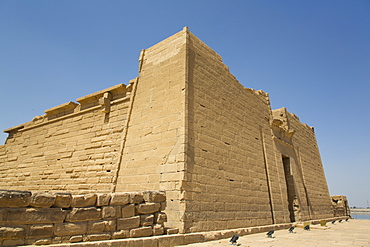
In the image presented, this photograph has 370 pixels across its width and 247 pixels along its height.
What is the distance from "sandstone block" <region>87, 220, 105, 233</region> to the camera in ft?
10.5

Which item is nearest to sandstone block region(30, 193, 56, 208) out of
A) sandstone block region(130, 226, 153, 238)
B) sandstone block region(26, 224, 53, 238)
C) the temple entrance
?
sandstone block region(26, 224, 53, 238)

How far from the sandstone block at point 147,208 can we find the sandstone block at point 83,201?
74 centimetres

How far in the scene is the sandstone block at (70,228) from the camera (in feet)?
9.77

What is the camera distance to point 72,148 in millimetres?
8055

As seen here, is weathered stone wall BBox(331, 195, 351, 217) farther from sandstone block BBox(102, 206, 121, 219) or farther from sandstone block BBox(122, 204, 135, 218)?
sandstone block BBox(102, 206, 121, 219)

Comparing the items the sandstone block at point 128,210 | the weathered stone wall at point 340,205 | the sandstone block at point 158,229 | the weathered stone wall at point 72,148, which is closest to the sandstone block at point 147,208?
the sandstone block at point 128,210

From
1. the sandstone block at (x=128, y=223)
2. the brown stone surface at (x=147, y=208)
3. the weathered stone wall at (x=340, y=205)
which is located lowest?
the sandstone block at (x=128, y=223)

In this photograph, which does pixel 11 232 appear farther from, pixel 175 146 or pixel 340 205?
pixel 340 205

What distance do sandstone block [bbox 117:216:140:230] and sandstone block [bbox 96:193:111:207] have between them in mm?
323

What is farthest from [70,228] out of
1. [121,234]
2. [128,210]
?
[128,210]

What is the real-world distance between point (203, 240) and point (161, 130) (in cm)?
252

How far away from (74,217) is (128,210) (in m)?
0.78

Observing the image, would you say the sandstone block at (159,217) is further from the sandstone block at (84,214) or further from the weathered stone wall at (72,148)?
the weathered stone wall at (72,148)

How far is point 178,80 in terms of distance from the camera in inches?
238
